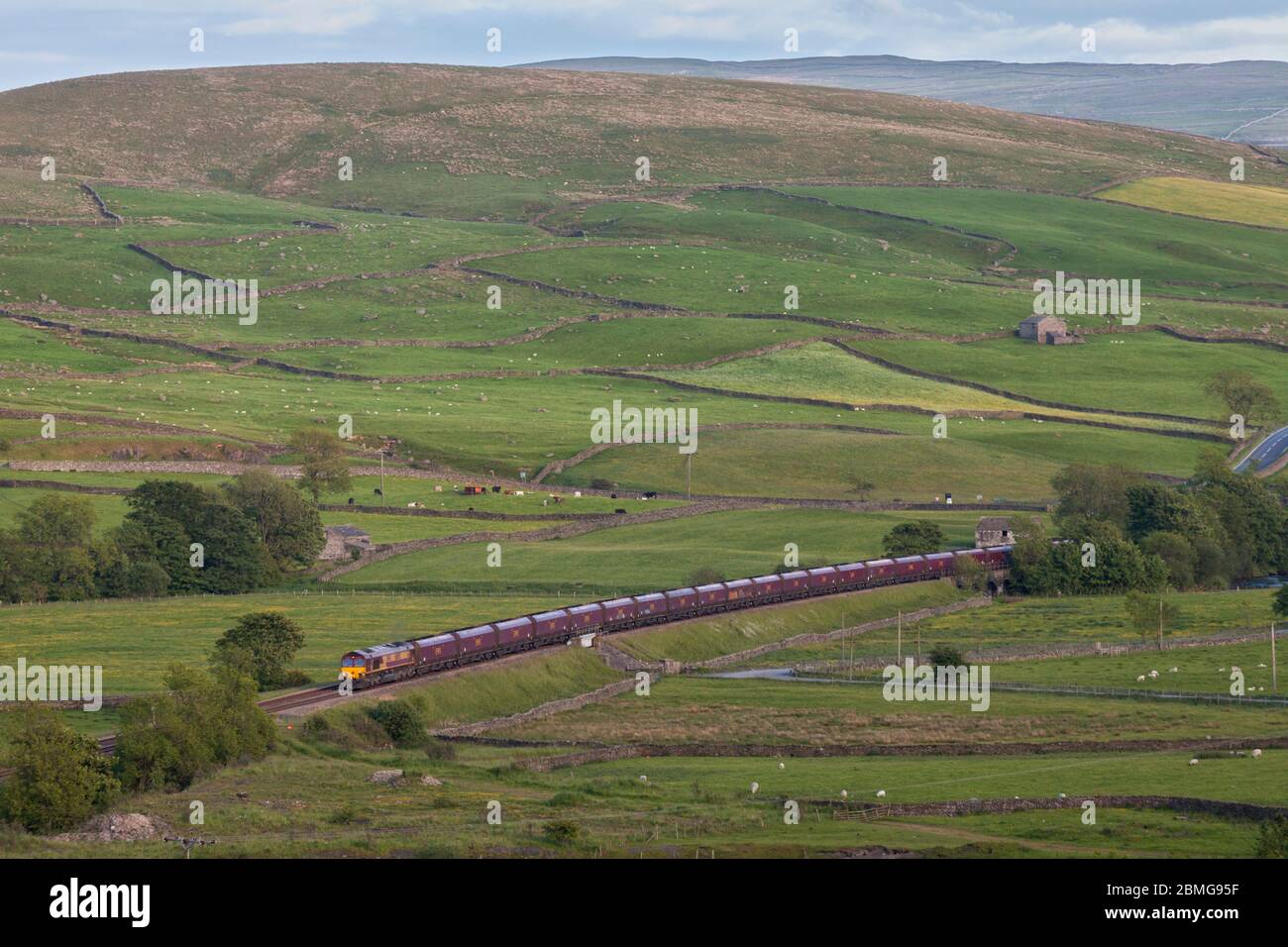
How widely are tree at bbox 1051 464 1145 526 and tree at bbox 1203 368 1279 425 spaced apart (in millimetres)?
39517

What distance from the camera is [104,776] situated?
2275 inches

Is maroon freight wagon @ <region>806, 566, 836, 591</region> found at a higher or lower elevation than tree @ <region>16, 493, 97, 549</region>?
lower

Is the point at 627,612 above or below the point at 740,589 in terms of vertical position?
below

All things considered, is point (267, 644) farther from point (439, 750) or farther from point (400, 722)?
point (439, 750)

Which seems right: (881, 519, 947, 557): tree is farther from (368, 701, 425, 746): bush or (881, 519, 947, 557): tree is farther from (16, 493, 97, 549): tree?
(368, 701, 425, 746): bush

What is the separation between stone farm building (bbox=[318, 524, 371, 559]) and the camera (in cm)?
11350

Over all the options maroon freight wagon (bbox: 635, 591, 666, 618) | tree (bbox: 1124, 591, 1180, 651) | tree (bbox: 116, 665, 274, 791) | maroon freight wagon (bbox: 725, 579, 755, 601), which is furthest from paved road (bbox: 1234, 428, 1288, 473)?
tree (bbox: 116, 665, 274, 791)

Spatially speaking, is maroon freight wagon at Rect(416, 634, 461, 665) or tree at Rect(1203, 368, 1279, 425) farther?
tree at Rect(1203, 368, 1279, 425)

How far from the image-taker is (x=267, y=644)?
77.6m

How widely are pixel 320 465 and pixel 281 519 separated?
14335mm

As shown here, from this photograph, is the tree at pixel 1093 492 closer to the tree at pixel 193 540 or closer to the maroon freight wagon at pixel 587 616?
the maroon freight wagon at pixel 587 616

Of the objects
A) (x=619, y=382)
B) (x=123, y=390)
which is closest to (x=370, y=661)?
(x=123, y=390)

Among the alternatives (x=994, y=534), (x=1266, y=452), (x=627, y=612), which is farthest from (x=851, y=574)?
(x=1266, y=452)

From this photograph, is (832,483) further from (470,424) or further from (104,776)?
(104,776)
